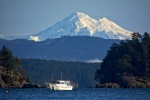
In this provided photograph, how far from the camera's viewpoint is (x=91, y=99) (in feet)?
438

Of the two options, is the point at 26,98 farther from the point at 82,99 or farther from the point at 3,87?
the point at 3,87

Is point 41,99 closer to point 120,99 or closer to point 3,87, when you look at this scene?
point 120,99

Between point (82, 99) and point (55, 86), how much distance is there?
6442 cm

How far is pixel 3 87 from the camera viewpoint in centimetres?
19988

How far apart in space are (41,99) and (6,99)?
271 inches

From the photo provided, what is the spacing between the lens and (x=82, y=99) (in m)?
134

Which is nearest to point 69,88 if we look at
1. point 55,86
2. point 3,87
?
point 55,86

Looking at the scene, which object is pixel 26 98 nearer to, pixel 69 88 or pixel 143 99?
pixel 143 99

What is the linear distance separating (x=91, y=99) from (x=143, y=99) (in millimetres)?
10459

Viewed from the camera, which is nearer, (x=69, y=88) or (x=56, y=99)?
(x=56, y=99)

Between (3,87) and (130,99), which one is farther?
(3,87)

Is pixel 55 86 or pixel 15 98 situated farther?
pixel 55 86

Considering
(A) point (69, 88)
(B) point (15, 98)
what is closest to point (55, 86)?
(A) point (69, 88)

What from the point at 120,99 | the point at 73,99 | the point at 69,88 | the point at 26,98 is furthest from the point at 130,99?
Answer: the point at 69,88
